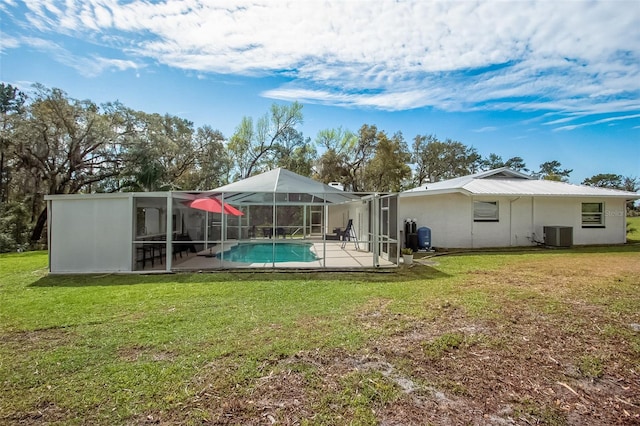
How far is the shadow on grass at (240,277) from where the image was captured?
7.31 m

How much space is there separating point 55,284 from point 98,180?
14141 millimetres

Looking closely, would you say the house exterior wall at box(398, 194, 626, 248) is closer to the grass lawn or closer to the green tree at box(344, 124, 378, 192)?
the grass lawn

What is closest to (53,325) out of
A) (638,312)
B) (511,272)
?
(638,312)

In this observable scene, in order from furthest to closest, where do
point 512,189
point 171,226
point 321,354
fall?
point 512,189 → point 171,226 → point 321,354

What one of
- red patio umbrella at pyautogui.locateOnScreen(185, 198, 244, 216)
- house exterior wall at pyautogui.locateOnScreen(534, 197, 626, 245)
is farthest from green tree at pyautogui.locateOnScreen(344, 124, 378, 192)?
red patio umbrella at pyautogui.locateOnScreen(185, 198, 244, 216)

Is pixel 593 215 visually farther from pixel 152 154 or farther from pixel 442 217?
pixel 152 154

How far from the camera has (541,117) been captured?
24891 millimetres

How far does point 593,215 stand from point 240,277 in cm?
1631

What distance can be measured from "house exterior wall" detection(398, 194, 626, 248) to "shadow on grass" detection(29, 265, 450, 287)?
17.8 feet

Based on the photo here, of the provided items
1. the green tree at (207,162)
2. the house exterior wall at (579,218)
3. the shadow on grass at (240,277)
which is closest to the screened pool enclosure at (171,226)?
the shadow on grass at (240,277)

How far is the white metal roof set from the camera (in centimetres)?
1330

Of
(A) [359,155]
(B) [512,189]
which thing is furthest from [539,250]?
(A) [359,155]

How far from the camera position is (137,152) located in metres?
18.1

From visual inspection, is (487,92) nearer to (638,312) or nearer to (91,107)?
(638,312)
